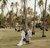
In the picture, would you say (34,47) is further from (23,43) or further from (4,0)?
(4,0)

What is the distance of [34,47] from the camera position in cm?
954

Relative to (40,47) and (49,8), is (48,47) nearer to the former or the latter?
(40,47)

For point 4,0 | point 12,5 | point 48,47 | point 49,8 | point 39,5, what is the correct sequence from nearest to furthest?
point 48,47
point 4,0
point 39,5
point 12,5
point 49,8

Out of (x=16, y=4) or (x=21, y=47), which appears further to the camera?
(x=16, y=4)

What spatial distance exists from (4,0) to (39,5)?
1773 centimetres

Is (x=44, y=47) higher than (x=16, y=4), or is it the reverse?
(x=16, y=4)

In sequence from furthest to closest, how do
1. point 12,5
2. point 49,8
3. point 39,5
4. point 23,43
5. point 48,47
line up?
point 49,8, point 12,5, point 39,5, point 23,43, point 48,47

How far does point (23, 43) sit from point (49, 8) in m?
45.7

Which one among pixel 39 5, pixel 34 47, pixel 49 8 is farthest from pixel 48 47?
pixel 49 8

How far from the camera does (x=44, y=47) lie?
9.37 meters

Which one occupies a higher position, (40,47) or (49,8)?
(49,8)

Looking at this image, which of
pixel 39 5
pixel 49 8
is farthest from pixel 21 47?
pixel 49 8

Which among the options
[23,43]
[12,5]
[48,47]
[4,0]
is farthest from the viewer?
[12,5]

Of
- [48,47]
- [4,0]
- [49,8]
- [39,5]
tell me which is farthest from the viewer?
[49,8]
